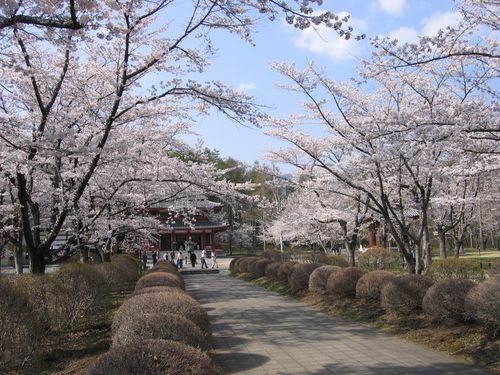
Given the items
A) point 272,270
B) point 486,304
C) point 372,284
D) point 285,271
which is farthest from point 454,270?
point 272,270

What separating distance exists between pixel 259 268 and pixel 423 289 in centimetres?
1289

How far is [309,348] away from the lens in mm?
7410

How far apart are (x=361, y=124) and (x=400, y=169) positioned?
1.74m

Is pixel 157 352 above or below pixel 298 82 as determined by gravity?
below

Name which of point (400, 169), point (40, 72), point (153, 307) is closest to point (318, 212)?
point (400, 169)

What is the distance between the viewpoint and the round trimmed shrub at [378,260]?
75.5 ft

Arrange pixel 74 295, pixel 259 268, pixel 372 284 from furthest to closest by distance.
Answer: pixel 259 268 < pixel 372 284 < pixel 74 295

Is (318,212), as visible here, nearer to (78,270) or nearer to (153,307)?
(78,270)

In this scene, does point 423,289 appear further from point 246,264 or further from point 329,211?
point 246,264

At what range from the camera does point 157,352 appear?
10.5 feet

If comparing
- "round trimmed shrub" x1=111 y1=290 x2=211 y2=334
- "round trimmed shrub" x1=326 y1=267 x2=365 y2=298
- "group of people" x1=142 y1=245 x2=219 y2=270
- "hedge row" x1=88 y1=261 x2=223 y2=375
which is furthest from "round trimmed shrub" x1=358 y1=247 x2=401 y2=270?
"round trimmed shrub" x1=111 y1=290 x2=211 y2=334

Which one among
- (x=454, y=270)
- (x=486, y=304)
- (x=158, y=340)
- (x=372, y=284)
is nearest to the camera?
A: (x=158, y=340)

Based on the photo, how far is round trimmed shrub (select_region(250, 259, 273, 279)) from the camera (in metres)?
20.8

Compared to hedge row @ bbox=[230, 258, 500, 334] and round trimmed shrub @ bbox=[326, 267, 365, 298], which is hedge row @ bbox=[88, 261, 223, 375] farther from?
round trimmed shrub @ bbox=[326, 267, 365, 298]
